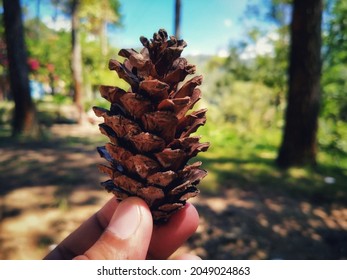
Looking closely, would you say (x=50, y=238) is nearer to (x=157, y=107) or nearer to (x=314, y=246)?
(x=157, y=107)

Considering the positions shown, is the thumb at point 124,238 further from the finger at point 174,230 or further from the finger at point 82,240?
the finger at point 82,240

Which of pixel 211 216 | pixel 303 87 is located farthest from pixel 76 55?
pixel 211 216

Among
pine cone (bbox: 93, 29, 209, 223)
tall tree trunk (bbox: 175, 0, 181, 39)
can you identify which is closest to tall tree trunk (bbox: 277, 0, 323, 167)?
pine cone (bbox: 93, 29, 209, 223)

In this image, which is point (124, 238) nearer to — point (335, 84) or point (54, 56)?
point (335, 84)

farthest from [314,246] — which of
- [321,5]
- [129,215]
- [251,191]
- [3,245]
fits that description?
[321,5]

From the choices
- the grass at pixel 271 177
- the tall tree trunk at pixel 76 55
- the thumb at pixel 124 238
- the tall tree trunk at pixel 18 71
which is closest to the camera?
the thumb at pixel 124 238

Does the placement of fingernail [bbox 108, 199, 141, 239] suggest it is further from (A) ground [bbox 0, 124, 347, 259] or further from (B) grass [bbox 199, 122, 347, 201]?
(B) grass [bbox 199, 122, 347, 201]

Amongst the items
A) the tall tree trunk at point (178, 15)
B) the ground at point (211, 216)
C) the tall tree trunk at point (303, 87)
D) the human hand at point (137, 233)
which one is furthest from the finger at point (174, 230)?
the tall tree trunk at point (178, 15)
